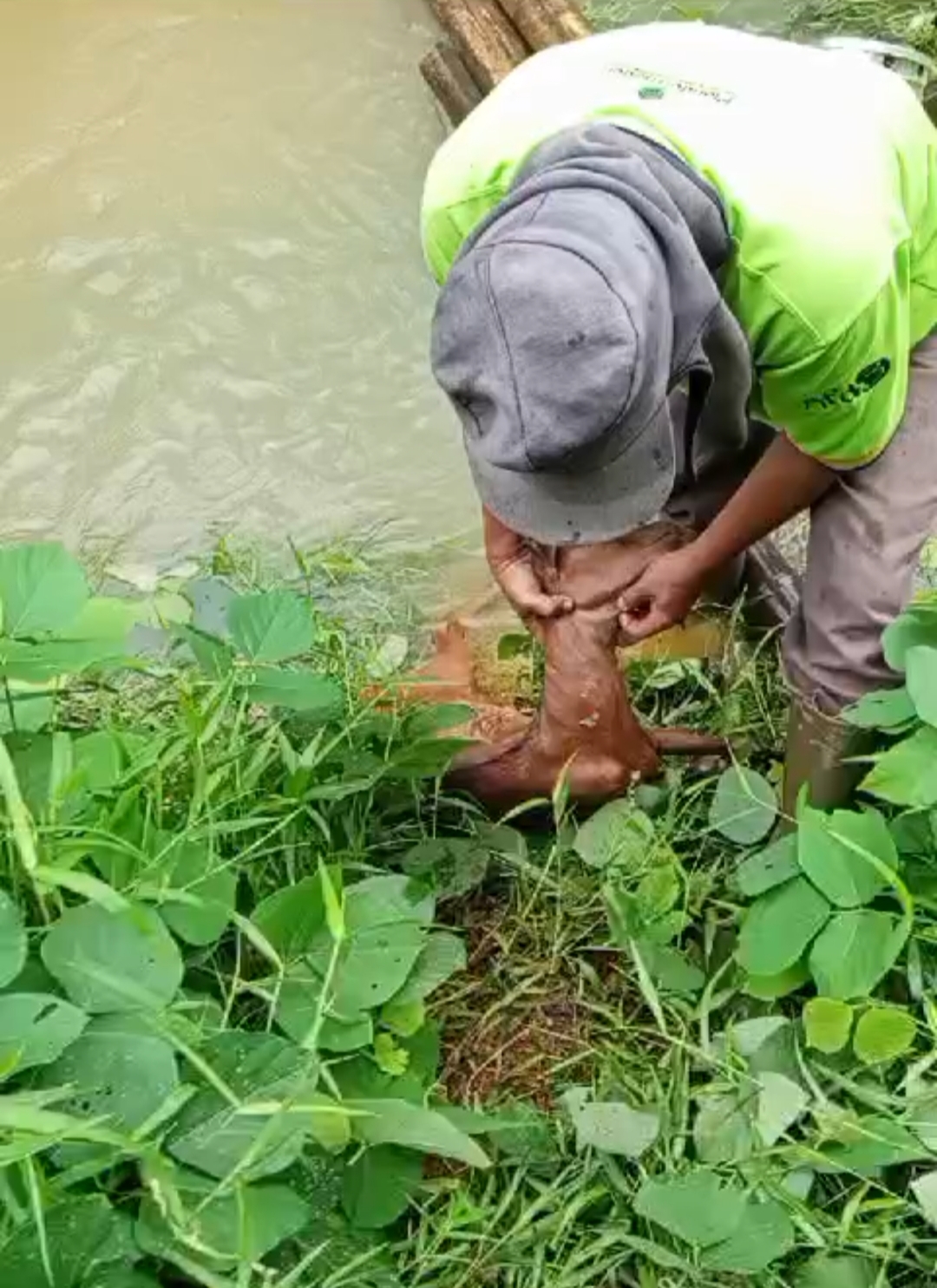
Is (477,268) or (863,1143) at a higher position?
(477,268)

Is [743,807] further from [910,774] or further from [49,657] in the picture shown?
[49,657]

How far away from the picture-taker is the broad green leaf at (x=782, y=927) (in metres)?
1.92

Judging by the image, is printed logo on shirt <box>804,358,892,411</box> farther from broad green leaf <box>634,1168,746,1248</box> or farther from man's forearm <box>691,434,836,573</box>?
broad green leaf <box>634,1168,746,1248</box>

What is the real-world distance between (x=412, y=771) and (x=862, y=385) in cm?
73

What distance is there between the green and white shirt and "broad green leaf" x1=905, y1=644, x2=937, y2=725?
0.31 meters

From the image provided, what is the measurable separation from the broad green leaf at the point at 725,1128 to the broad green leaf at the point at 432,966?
1.06ft

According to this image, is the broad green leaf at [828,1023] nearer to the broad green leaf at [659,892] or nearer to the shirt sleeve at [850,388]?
the broad green leaf at [659,892]

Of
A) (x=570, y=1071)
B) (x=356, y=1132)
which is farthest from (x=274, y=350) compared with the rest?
(x=356, y=1132)

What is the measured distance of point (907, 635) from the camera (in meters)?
2.01

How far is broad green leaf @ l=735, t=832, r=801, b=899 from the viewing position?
1.96 metres

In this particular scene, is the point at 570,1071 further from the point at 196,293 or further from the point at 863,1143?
the point at 196,293

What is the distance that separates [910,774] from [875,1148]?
0.41m

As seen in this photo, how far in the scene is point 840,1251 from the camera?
1.80 m

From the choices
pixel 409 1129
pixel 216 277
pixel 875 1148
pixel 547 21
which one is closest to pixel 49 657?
pixel 409 1129
